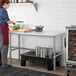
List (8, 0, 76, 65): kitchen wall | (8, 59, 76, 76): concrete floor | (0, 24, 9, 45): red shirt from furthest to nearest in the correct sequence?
(8, 0, 76, 65): kitchen wall
(0, 24, 9, 45): red shirt
(8, 59, 76, 76): concrete floor

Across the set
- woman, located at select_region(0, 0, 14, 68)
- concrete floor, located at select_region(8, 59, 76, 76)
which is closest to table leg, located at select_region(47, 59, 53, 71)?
concrete floor, located at select_region(8, 59, 76, 76)

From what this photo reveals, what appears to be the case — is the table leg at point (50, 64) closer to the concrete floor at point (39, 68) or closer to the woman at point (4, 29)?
the concrete floor at point (39, 68)

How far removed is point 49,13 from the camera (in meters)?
4.77

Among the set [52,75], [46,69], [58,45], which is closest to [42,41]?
[58,45]

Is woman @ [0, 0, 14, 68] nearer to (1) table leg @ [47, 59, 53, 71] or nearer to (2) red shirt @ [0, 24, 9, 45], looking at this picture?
(2) red shirt @ [0, 24, 9, 45]

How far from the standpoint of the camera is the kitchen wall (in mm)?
4553

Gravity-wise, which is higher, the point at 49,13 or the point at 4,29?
the point at 49,13

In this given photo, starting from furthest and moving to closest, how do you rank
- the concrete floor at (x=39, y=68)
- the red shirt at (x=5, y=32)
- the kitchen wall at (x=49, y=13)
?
the kitchen wall at (x=49, y=13) < the red shirt at (x=5, y=32) < the concrete floor at (x=39, y=68)

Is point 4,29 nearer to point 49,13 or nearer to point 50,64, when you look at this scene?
point 49,13

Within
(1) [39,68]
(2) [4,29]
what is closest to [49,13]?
(2) [4,29]

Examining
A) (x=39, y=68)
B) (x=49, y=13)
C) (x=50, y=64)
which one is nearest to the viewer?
(x=50, y=64)

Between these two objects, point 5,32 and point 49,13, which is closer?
point 5,32

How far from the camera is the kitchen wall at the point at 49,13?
4553mm

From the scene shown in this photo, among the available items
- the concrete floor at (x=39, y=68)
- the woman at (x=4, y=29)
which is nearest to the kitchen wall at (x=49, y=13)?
the woman at (x=4, y=29)
